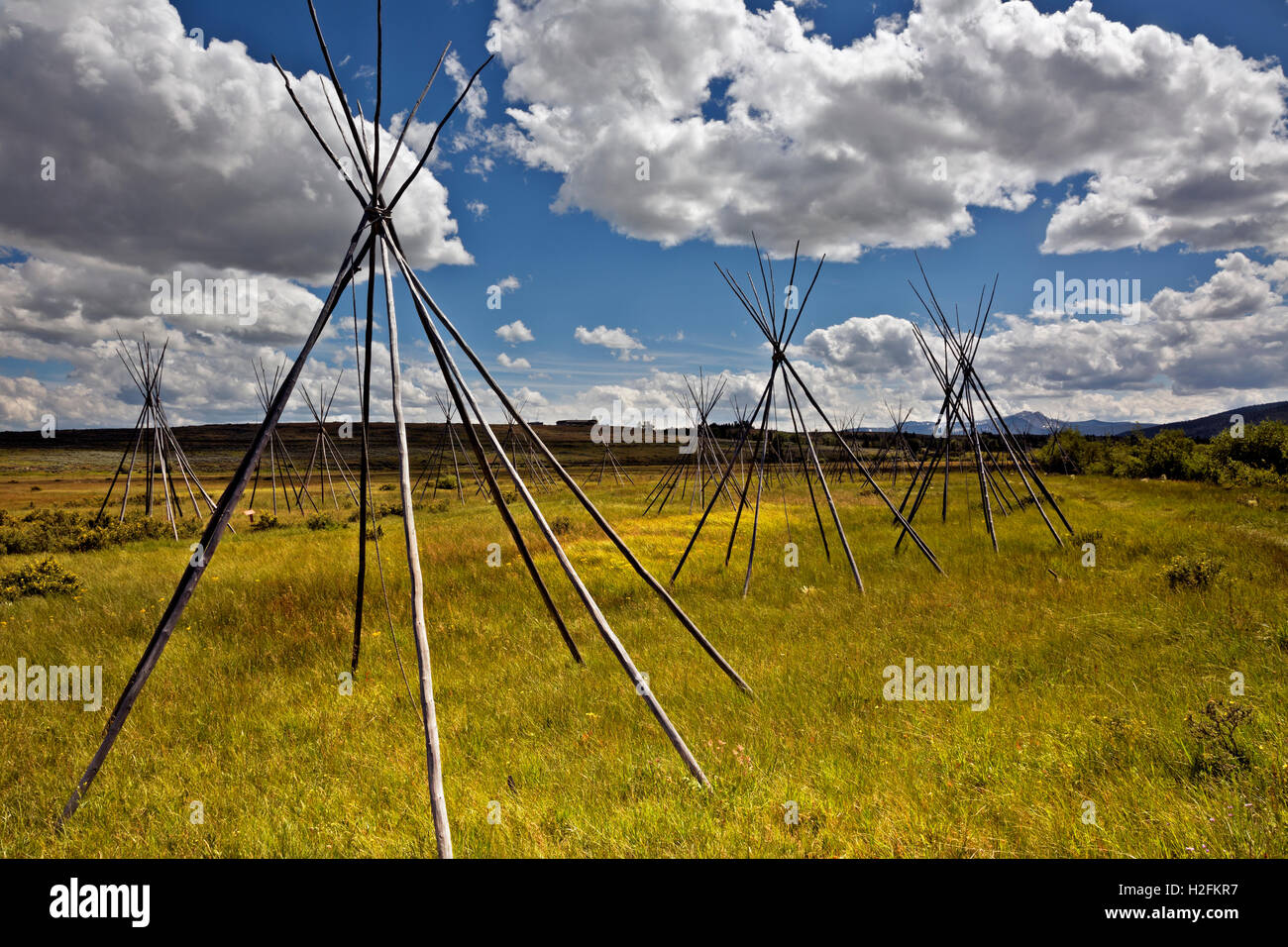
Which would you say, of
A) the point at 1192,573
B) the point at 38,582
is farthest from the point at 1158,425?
the point at 38,582

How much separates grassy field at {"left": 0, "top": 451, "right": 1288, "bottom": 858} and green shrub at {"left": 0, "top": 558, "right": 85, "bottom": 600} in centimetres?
42

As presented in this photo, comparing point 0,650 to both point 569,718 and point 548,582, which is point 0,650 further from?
point 569,718

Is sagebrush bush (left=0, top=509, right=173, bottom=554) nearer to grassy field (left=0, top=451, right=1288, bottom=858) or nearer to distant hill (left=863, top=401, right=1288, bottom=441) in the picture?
grassy field (left=0, top=451, right=1288, bottom=858)

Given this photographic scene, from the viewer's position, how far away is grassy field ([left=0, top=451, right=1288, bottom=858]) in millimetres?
2973

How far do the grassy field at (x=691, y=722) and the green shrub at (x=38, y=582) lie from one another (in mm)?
415

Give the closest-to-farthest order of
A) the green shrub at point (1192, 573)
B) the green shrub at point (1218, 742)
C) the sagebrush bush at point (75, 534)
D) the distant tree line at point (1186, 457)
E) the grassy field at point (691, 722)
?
the grassy field at point (691, 722) < the green shrub at point (1218, 742) < the green shrub at point (1192, 573) < the sagebrush bush at point (75, 534) < the distant tree line at point (1186, 457)

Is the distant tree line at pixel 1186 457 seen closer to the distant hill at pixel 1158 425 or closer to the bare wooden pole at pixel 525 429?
the distant hill at pixel 1158 425

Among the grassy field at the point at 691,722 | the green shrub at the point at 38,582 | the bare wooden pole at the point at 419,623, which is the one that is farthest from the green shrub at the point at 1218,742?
the green shrub at the point at 38,582

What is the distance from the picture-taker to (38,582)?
927 cm

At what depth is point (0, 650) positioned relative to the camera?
21.7 feet

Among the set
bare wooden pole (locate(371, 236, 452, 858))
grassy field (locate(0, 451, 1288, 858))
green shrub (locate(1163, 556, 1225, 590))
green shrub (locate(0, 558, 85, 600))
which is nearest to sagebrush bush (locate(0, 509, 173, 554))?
green shrub (locate(0, 558, 85, 600))

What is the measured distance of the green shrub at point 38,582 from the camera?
9005 mm
